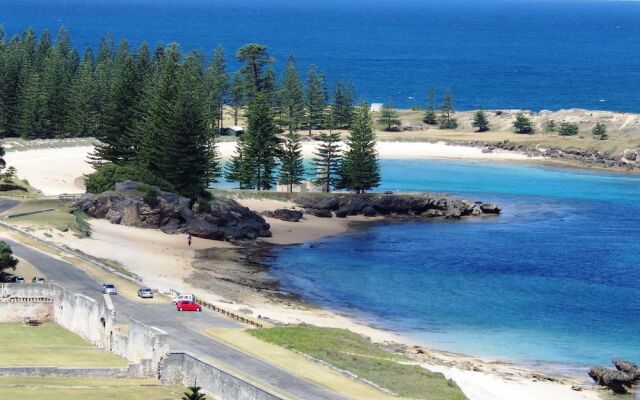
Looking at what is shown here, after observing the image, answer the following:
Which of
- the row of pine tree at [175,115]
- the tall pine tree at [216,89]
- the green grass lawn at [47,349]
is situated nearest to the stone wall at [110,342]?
the green grass lawn at [47,349]

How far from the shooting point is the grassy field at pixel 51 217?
254 ft

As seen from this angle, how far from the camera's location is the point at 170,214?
87875 mm

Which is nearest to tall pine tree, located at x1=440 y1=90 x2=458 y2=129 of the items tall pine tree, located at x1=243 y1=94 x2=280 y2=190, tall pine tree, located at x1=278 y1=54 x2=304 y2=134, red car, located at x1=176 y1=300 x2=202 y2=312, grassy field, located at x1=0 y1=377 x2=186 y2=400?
tall pine tree, located at x1=278 y1=54 x2=304 y2=134

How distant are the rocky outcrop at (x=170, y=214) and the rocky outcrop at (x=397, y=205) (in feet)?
36.8

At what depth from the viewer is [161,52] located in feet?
487

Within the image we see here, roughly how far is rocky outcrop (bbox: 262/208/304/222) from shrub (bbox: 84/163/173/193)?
9.11 metres

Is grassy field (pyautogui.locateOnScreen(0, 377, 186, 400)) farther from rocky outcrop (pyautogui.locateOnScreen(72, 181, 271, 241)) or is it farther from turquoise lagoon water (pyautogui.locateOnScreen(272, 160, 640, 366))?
rocky outcrop (pyautogui.locateOnScreen(72, 181, 271, 241))

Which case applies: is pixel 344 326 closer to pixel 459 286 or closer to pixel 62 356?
pixel 459 286

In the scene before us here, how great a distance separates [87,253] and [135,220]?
13253mm

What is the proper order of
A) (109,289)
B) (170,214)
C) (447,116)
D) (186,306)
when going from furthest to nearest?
(447,116)
(170,214)
(109,289)
(186,306)

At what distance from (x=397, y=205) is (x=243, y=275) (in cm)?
2927

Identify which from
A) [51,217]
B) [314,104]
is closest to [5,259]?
[51,217]

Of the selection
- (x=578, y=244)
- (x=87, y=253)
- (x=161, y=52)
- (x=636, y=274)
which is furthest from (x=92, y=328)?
(x=161, y=52)

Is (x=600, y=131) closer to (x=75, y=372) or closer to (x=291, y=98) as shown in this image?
(x=291, y=98)
